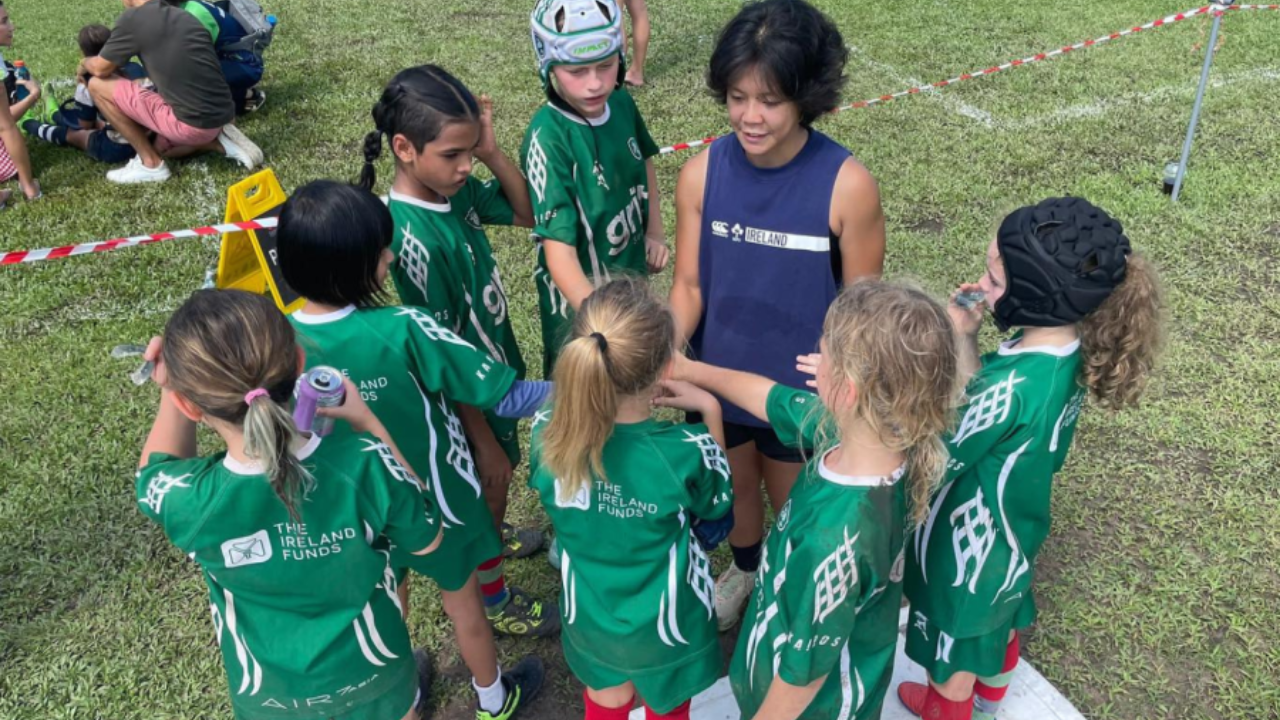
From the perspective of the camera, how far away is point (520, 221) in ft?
10.5

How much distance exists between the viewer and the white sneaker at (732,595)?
3244 mm

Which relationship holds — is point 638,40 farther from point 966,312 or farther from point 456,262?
point 966,312

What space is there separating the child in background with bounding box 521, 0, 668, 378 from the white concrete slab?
1290mm

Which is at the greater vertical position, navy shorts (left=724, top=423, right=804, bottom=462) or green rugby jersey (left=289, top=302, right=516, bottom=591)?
green rugby jersey (left=289, top=302, right=516, bottom=591)

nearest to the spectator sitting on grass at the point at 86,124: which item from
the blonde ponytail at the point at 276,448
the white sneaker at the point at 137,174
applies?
the white sneaker at the point at 137,174

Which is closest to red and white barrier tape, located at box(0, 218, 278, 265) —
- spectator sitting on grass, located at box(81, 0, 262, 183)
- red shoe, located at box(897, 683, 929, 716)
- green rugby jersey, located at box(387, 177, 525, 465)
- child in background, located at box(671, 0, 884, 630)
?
green rugby jersey, located at box(387, 177, 525, 465)

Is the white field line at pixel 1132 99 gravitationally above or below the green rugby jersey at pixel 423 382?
below

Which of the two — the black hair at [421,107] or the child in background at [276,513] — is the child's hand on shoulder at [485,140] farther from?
the child in background at [276,513]

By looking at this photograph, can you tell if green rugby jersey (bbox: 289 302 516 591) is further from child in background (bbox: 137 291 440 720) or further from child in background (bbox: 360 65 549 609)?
child in background (bbox: 360 65 549 609)

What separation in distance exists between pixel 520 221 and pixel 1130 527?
262cm

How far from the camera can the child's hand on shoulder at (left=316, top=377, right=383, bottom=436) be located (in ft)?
6.83

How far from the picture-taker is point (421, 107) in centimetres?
260

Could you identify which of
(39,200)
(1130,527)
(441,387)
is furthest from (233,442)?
(39,200)

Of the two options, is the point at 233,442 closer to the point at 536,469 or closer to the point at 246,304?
the point at 246,304
